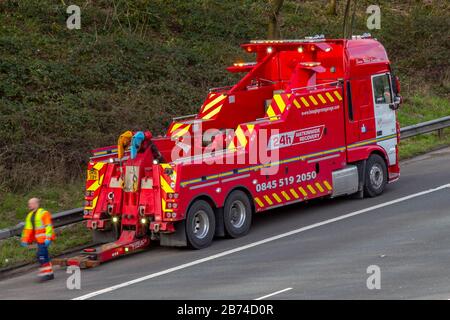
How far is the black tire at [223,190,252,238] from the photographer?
16734 mm

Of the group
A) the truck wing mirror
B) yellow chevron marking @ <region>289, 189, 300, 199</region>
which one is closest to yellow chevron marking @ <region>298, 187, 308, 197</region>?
yellow chevron marking @ <region>289, 189, 300, 199</region>

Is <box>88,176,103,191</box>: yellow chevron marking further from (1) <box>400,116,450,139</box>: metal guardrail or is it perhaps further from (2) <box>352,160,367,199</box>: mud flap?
(1) <box>400,116,450,139</box>: metal guardrail

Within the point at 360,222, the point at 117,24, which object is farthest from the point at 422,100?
the point at 360,222

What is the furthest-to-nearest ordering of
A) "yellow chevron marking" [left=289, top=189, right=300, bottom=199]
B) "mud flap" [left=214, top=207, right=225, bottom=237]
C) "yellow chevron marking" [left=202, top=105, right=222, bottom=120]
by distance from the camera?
"yellow chevron marking" [left=202, top=105, right=222, bottom=120], "yellow chevron marking" [left=289, top=189, right=300, bottom=199], "mud flap" [left=214, top=207, right=225, bottom=237]

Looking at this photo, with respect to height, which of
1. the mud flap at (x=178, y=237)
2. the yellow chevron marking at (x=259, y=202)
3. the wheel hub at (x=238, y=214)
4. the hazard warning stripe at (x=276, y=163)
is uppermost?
the hazard warning stripe at (x=276, y=163)

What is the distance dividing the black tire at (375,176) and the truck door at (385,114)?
1.01 ft

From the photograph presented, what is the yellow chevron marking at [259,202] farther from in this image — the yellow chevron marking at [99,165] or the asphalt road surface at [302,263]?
the yellow chevron marking at [99,165]

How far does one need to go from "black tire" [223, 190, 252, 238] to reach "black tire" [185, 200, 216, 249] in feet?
1.25

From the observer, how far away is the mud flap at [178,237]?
15.9 metres

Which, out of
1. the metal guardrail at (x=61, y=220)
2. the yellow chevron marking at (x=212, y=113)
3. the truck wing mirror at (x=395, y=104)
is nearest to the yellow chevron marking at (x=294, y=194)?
the yellow chevron marking at (x=212, y=113)

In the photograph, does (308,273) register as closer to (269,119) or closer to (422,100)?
(269,119)

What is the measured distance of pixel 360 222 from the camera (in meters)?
17.6

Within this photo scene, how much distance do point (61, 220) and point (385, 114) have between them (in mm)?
7358

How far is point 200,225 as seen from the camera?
1636 cm
